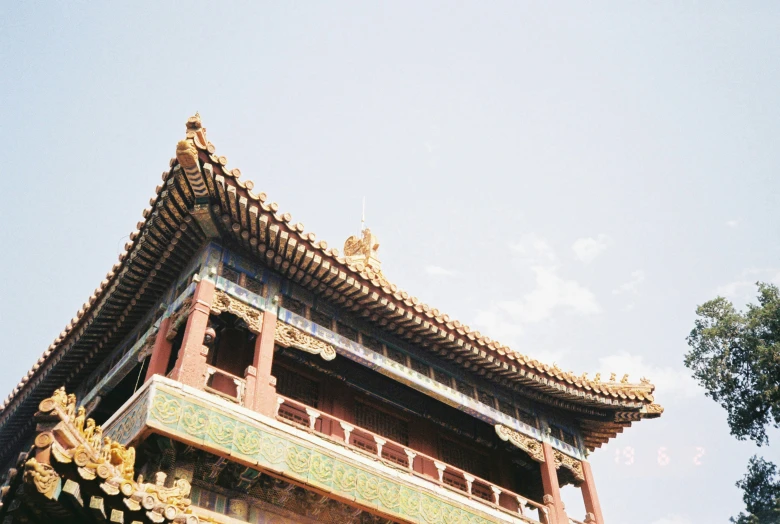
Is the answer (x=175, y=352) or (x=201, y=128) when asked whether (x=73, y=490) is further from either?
(x=175, y=352)

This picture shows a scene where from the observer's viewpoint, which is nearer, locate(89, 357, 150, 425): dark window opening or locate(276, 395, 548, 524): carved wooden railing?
locate(276, 395, 548, 524): carved wooden railing

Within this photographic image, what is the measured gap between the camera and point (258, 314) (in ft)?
37.3

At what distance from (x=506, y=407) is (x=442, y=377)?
1767 millimetres

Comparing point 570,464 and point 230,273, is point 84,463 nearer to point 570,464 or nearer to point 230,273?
point 230,273

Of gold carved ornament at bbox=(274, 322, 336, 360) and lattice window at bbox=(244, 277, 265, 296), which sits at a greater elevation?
lattice window at bbox=(244, 277, 265, 296)

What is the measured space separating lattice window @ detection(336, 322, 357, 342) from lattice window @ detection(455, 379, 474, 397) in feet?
8.36

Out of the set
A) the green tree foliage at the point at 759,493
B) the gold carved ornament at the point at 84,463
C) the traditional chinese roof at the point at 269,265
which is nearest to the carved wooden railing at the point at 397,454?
the traditional chinese roof at the point at 269,265

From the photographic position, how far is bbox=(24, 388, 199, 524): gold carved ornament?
604 centimetres

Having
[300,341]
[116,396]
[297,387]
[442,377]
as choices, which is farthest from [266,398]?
[116,396]

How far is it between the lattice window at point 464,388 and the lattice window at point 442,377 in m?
0.20

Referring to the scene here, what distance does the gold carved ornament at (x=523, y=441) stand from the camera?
1405cm

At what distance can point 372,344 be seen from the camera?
1292 cm

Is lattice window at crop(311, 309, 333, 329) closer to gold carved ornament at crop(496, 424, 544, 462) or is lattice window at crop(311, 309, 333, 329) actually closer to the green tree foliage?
gold carved ornament at crop(496, 424, 544, 462)

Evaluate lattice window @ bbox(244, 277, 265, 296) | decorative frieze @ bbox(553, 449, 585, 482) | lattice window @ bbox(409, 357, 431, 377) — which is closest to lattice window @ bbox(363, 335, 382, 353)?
lattice window @ bbox(409, 357, 431, 377)
